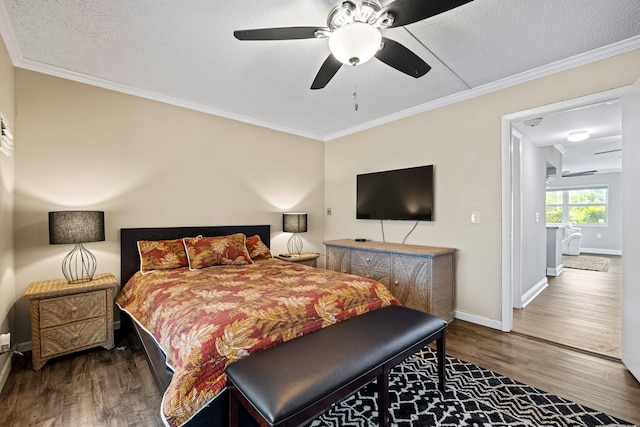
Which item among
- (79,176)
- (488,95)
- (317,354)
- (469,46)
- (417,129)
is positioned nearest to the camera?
(317,354)

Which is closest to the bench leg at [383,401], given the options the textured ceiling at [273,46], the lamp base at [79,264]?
the textured ceiling at [273,46]

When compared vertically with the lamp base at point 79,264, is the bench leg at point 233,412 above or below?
below

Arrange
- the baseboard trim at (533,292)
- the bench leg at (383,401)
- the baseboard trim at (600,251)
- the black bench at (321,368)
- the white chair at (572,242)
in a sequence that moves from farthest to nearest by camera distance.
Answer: the baseboard trim at (600,251)
the white chair at (572,242)
the baseboard trim at (533,292)
the bench leg at (383,401)
the black bench at (321,368)

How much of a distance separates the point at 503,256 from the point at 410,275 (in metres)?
0.94

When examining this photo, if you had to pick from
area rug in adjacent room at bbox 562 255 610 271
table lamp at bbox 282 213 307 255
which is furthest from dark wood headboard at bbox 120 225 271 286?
area rug in adjacent room at bbox 562 255 610 271

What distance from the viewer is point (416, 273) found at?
3096 mm

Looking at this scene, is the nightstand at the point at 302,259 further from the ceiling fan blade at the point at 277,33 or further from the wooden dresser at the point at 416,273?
the ceiling fan blade at the point at 277,33

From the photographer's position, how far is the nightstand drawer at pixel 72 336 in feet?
7.45

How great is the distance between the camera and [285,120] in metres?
4.15

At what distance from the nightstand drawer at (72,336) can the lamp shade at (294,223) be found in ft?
7.58

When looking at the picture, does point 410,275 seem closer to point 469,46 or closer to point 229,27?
point 469,46

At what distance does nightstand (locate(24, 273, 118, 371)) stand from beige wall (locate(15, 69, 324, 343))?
0.51 m

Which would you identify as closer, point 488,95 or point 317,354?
point 317,354

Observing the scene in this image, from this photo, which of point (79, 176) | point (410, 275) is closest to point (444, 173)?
point (410, 275)
